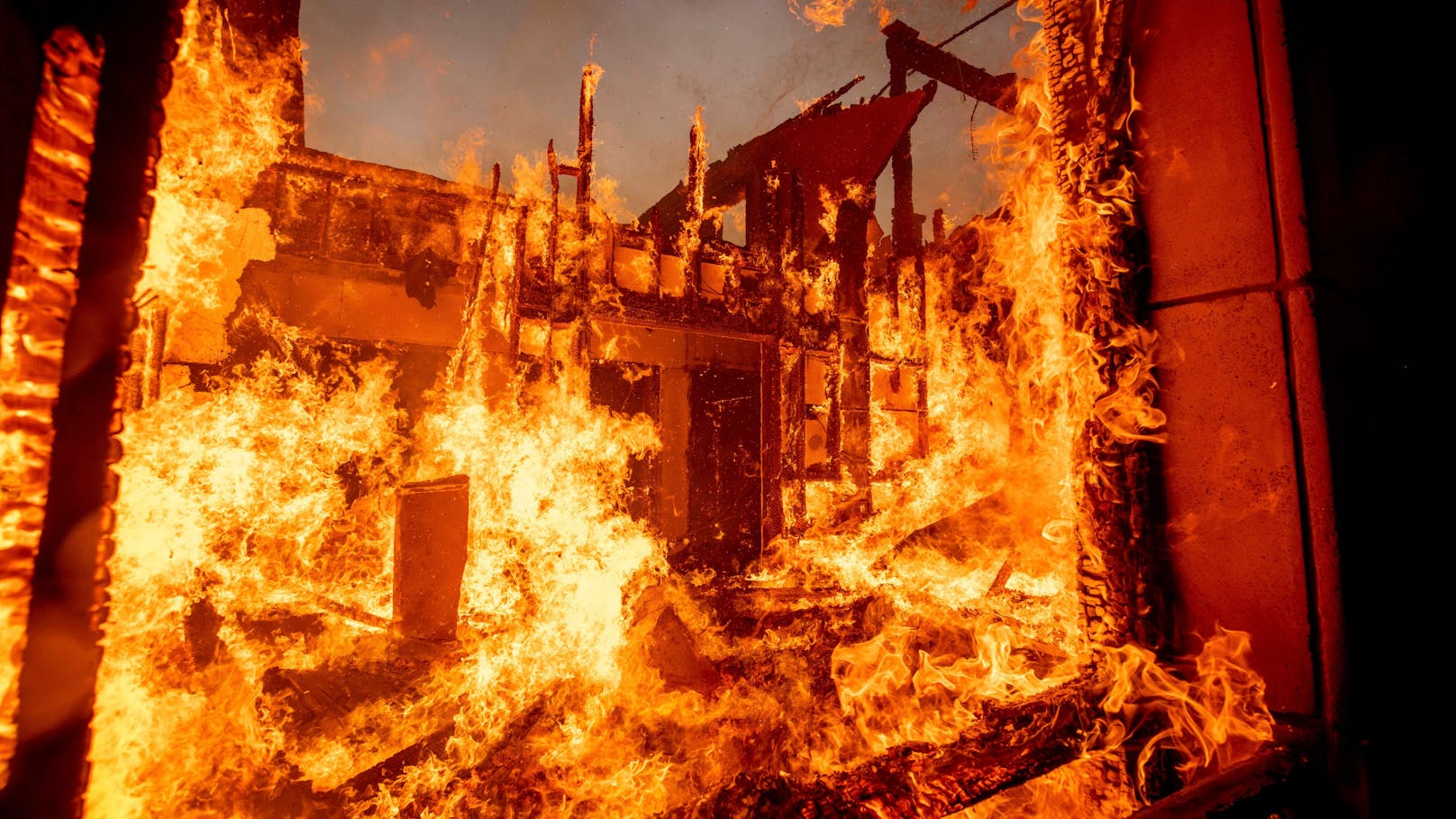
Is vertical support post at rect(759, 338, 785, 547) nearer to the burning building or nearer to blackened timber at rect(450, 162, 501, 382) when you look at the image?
the burning building

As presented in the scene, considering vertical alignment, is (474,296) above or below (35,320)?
above

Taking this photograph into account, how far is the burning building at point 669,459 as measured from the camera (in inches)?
45.8

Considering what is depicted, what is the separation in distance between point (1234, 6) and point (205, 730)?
8445 mm

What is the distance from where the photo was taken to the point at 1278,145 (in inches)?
80.2

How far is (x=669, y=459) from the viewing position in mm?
10602

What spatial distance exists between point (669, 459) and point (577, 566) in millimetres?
2632

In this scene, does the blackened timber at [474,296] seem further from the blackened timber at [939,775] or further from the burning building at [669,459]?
the blackened timber at [939,775]

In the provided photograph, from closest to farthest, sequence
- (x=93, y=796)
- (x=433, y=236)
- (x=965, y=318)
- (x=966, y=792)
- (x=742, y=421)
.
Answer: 1. (x=966, y=792)
2. (x=93, y=796)
3. (x=433, y=236)
4. (x=742, y=421)
5. (x=965, y=318)

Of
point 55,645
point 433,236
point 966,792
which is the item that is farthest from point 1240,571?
point 433,236

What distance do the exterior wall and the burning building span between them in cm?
1

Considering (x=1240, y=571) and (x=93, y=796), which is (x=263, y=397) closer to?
(x=93, y=796)

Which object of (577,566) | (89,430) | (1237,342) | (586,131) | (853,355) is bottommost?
(577,566)

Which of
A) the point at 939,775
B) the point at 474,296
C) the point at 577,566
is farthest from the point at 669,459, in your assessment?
the point at 939,775

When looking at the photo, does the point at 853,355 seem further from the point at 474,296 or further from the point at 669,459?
the point at 474,296
